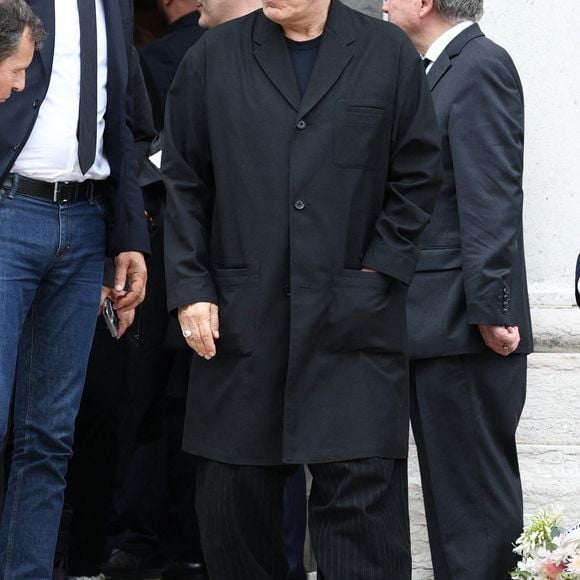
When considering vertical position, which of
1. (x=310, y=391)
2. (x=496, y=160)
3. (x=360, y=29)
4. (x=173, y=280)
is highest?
(x=360, y=29)

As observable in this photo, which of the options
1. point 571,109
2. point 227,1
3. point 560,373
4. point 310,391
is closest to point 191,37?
point 227,1

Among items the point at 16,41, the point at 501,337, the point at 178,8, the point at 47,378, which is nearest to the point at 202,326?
the point at 47,378

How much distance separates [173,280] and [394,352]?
604 millimetres

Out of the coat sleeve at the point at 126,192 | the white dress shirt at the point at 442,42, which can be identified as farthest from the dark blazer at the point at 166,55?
the white dress shirt at the point at 442,42

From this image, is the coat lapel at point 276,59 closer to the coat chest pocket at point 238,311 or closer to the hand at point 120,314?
the coat chest pocket at point 238,311

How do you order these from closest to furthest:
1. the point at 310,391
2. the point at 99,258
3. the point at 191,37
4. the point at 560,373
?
1. the point at 310,391
2. the point at 99,258
3. the point at 560,373
4. the point at 191,37

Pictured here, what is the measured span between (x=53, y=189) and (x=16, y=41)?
0.43 m

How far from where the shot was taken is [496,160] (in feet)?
14.6

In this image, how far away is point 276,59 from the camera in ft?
13.1

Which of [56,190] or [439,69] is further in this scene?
[439,69]

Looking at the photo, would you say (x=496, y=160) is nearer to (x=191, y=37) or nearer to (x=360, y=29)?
(x=360, y=29)

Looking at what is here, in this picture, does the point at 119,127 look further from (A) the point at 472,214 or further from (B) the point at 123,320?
(A) the point at 472,214

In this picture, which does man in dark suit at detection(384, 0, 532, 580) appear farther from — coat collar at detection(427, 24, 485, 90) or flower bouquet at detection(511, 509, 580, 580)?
flower bouquet at detection(511, 509, 580, 580)

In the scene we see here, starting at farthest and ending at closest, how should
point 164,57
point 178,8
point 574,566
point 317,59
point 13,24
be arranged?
point 178,8, point 164,57, point 317,59, point 13,24, point 574,566
